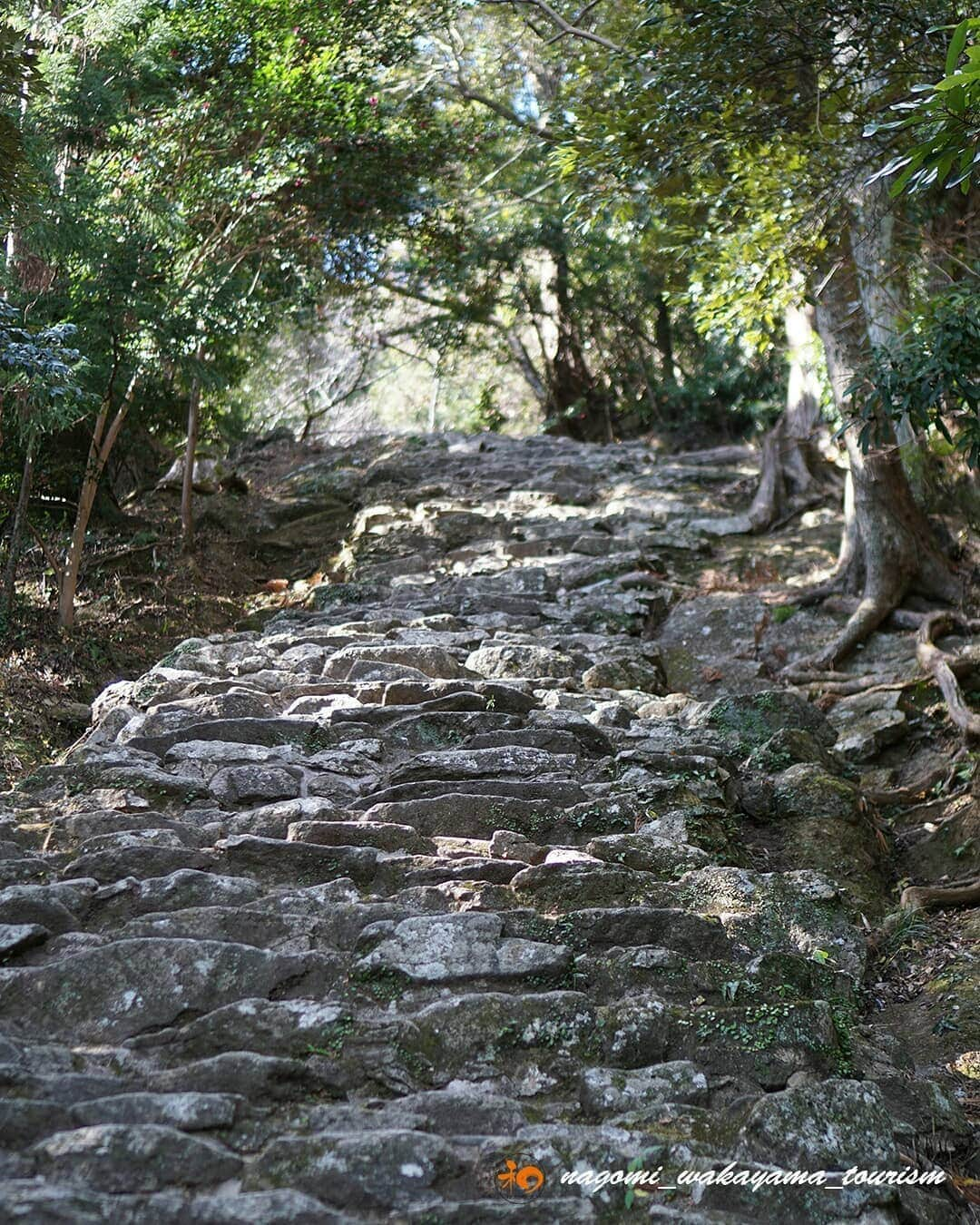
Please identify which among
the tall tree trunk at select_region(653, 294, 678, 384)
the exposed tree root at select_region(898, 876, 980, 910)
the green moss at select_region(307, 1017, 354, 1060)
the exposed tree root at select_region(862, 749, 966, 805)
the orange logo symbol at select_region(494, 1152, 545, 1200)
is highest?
the tall tree trunk at select_region(653, 294, 678, 384)

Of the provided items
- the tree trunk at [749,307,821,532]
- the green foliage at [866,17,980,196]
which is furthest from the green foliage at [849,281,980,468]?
the tree trunk at [749,307,821,532]

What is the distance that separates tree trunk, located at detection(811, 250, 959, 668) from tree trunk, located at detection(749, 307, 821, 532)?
2.29m

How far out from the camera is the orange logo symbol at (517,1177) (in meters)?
2.91

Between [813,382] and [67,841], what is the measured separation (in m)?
11.1

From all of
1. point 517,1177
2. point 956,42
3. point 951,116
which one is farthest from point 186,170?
point 517,1177

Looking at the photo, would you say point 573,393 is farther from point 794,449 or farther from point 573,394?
point 794,449

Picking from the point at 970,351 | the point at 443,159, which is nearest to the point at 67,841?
the point at 970,351

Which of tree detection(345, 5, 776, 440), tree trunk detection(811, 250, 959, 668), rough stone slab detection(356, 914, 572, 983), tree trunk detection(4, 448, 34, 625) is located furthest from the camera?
tree detection(345, 5, 776, 440)

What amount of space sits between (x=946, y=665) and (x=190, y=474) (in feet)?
22.0

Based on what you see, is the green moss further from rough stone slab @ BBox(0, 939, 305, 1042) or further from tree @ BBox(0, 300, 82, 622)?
tree @ BBox(0, 300, 82, 622)

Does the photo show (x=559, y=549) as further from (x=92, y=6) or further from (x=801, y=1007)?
(x=801, y=1007)

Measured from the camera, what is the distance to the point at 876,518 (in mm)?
9305

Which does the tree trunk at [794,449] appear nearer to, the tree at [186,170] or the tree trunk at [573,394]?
the tree at [186,170]

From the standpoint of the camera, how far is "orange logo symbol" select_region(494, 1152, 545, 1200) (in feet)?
9.56
